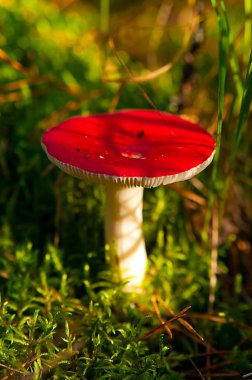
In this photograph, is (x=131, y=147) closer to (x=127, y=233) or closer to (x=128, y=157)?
(x=128, y=157)

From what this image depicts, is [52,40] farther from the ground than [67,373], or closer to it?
farther from the ground

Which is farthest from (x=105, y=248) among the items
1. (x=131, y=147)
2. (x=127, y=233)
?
(x=131, y=147)

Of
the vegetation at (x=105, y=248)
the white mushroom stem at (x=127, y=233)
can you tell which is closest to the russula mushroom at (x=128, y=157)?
the white mushroom stem at (x=127, y=233)

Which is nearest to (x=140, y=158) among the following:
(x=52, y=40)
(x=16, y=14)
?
(x=52, y=40)

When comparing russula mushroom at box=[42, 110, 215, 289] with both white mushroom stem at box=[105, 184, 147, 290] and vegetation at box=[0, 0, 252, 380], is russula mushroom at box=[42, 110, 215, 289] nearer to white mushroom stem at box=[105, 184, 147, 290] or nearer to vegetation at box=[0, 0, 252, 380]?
white mushroom stem at box=[105, 184, 147, 290]

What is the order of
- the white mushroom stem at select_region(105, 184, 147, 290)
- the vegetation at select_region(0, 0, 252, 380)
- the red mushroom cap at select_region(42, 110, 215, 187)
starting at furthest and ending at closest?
the white mushroom stem at select_region(105, 184, 147, 290) < the vegetation at select_region(0, 0, 252, 380) < the red mushroom cap at select_region(42, 110, 215, 187)

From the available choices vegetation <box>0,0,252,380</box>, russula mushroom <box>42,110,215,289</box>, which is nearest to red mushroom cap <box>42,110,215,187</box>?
russula mushroom <box>42,110,215,289</box>

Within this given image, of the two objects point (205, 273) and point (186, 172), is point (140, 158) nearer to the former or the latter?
point (186, 172)
